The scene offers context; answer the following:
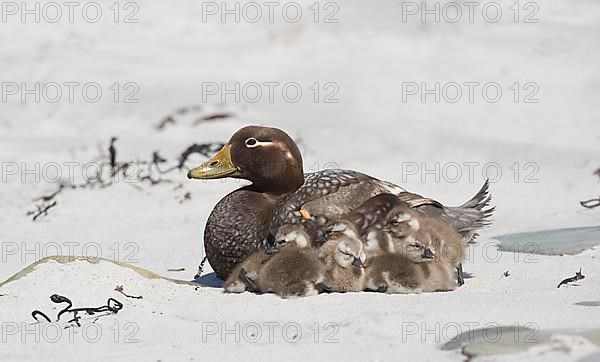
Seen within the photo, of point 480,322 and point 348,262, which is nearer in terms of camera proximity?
point 480,322

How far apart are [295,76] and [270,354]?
6.14 meters

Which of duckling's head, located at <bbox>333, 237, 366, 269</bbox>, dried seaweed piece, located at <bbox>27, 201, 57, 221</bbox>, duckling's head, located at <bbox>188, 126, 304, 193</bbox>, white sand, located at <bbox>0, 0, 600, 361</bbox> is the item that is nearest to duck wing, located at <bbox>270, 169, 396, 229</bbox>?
duckling's head, located at <bbox>188, 126, 304, 193</bbox>

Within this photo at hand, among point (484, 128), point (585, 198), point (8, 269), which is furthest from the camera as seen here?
point (484, 128)

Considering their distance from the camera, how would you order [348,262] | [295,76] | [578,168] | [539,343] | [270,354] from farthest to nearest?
[295,76], [578,168], [348,262], [270,354], [539,343]

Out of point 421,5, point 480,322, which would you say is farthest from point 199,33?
point 480,322

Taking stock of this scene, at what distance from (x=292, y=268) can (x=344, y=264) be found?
0.24 m

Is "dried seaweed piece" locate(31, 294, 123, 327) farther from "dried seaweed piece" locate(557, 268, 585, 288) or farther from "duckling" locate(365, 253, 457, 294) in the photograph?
"dried seaweed piece" locate(557, 268, 585, 288)

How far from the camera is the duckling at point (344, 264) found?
15.5 feet

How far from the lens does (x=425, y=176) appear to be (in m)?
8.31

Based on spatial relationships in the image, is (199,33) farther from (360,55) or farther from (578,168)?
(578,168)

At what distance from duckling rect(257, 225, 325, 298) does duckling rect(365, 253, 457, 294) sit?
24 cm

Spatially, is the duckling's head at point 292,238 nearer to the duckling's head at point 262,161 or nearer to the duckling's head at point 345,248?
the duckling's head at point 345,248

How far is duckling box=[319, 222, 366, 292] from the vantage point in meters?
4.73

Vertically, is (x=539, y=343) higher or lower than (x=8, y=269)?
higher
